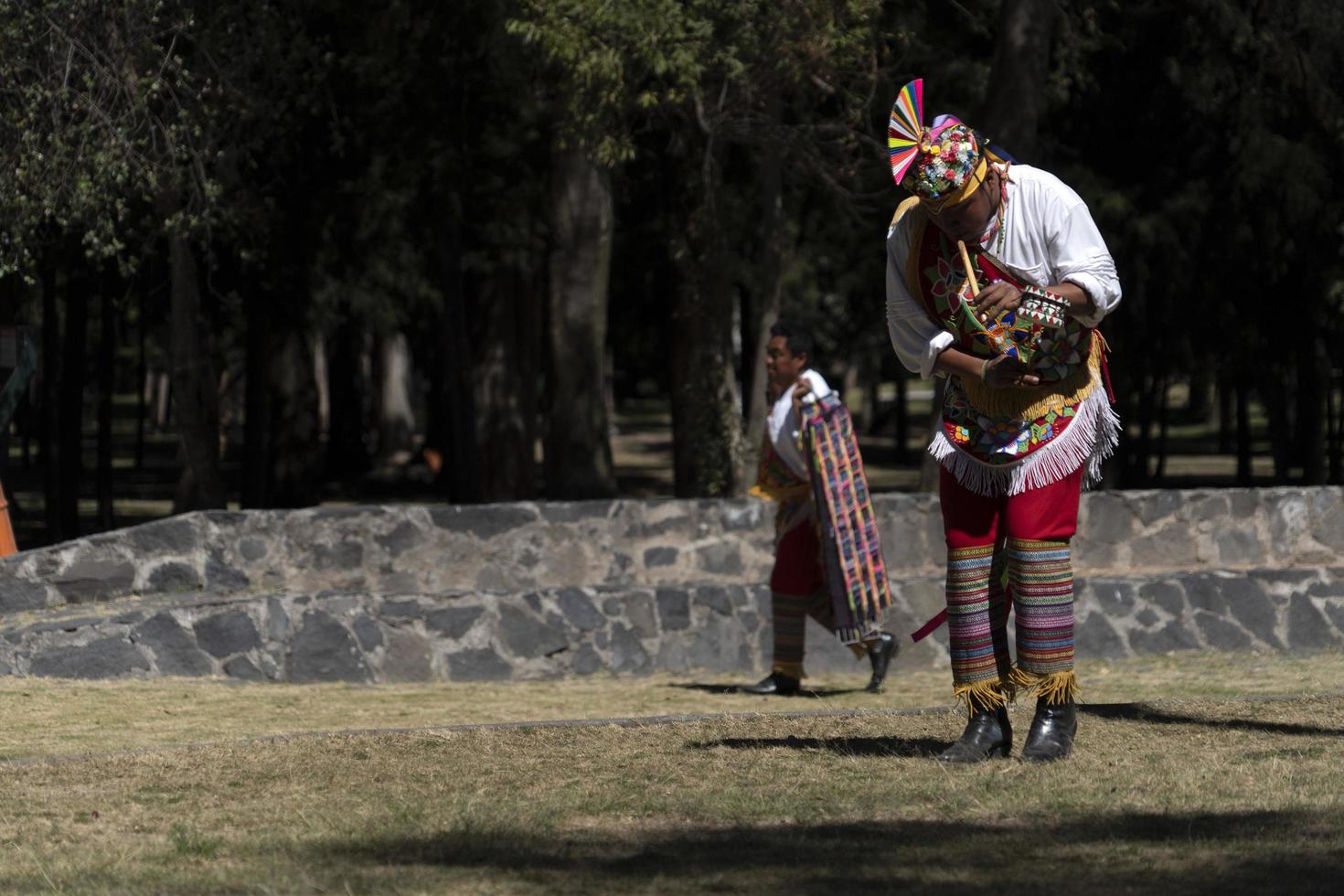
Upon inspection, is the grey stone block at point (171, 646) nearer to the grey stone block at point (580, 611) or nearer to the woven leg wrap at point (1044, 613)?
the grey stone block at point (580, 611)

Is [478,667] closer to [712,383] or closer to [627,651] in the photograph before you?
[627,651]

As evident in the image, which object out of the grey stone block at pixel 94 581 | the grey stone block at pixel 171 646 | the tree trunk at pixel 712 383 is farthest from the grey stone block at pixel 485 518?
the tree trunk at pixel 712 383

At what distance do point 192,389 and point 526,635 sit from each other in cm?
722

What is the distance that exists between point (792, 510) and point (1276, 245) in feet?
48.3

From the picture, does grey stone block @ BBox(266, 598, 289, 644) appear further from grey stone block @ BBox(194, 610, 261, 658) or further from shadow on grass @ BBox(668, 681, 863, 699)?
shadow on grass @ BBox(668, 681, 863, 699)

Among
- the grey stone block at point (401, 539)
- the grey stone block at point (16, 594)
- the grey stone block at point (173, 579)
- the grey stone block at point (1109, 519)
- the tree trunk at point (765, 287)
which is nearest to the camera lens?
the grey stone block at point (16, 594)

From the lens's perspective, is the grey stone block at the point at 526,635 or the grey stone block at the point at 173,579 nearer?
the grey stone block at the point at 526,635

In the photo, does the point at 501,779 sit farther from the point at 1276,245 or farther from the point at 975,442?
the point at 1276,245

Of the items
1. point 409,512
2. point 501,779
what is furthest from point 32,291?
point 501,779

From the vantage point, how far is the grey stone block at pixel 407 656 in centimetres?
1228

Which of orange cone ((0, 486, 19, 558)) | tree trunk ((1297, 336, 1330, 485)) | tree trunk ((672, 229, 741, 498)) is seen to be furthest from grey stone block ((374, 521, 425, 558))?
tree trunk ((1297, 336, 1330, 485))

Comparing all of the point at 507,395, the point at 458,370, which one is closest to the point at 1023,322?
the point at 458,370

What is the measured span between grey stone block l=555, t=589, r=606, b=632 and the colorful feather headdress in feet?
21.2

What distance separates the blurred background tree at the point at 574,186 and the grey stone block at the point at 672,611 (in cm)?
532
